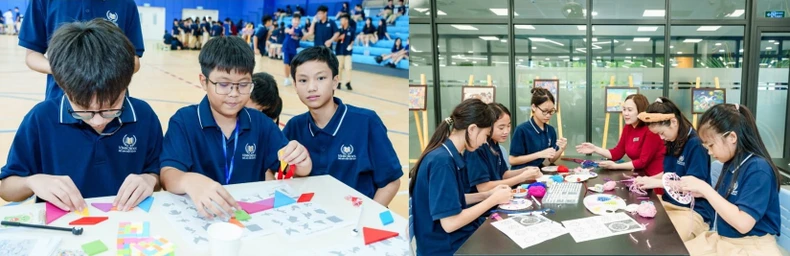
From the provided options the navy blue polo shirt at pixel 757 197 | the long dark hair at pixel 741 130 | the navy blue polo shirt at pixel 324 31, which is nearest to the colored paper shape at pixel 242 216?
the navy blue polo shirt at pixel 757 197

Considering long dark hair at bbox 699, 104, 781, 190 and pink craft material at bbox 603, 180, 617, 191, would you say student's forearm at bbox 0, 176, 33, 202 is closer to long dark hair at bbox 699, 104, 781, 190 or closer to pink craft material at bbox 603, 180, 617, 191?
pink craft material at bbox 603, 180, 617, 191

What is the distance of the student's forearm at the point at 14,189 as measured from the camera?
1.41 m

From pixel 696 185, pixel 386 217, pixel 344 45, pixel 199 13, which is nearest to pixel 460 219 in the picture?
pixel 386 217

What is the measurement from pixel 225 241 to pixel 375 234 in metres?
0.32

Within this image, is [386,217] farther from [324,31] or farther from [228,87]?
[324,31]

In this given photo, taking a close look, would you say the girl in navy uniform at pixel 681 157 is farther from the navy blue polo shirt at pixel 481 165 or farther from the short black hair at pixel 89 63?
the short black hair at pixel 89 63

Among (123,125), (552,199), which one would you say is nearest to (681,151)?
(552,199)

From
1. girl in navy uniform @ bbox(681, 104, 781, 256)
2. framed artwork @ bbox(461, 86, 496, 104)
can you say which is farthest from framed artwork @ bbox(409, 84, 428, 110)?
girl in navy uniform @ bbox(681, 104, 781, 256)

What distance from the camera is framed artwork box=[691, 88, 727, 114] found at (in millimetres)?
5547

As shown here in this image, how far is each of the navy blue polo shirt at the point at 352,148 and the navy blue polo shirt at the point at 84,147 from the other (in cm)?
48

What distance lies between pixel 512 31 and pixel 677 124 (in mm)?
3228

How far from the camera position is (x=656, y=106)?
9.38 ft

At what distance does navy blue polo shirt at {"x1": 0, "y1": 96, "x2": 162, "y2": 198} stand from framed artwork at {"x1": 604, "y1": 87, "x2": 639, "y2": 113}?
4860 millimetres

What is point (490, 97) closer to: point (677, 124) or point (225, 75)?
point (677, 124)
